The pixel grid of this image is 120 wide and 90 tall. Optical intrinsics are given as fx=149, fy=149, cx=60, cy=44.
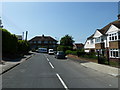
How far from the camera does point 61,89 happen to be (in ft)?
21.7

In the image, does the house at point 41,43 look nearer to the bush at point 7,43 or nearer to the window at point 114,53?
the bush at point 7,43

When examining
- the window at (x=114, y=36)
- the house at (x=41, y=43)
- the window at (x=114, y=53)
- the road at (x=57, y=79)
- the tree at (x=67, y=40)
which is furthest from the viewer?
the house at (x=41, y=43)

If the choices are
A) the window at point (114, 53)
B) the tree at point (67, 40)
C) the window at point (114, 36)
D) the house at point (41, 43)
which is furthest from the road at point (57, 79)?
the house at point (41, 43)

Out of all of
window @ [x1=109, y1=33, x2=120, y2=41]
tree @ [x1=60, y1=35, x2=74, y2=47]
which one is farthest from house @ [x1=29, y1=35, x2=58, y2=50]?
window @ [x1=109, y1=33, x2=120, y2=41]

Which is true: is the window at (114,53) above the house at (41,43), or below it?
below

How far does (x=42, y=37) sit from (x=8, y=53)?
254 feet

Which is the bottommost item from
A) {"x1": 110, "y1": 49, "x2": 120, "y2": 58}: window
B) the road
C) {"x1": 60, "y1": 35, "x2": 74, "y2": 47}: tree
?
the road

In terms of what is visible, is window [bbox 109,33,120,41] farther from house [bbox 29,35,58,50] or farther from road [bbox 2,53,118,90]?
house [bbox 29,35,58,50]

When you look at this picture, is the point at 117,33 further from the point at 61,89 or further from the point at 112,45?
the point at 61,89

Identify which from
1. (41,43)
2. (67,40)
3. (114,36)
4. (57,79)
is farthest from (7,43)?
(41,43)

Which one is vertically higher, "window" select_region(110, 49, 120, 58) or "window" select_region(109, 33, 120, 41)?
"window" select_region(109, 33, 120, 41)

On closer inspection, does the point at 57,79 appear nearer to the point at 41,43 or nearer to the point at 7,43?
the point at 7,43

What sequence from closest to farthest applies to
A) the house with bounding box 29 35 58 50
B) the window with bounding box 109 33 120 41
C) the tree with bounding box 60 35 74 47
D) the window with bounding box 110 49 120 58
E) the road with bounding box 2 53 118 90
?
the road with bounding box 2 53 118 90, the window with bounding box 110 49 120 58, the window with bounding box 109 33 120 41, the tree with bounding box 60 35 74 47, the house with bounding box 29 35 58 50

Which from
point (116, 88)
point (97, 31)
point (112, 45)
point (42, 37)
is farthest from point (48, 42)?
point (116, 88)
